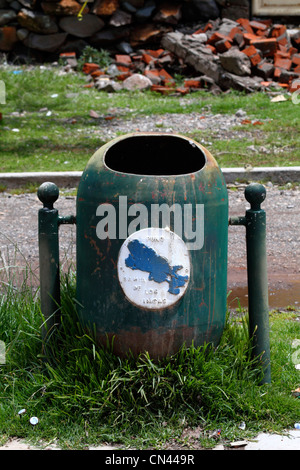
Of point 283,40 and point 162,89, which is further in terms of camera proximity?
point 283,40

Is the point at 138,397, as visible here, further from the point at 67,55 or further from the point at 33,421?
the point at 67,55

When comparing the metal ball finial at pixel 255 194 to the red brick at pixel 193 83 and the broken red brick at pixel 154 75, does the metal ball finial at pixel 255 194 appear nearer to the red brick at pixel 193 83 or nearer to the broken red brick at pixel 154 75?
the red brick at pixel 193 83

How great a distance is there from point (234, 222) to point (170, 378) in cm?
78

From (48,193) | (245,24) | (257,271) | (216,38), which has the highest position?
(48,193)

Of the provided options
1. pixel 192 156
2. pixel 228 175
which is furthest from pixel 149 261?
pixel 228 175

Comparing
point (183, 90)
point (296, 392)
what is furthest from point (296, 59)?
point (296, 392)

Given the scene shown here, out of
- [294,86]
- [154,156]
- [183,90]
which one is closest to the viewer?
[154,156]

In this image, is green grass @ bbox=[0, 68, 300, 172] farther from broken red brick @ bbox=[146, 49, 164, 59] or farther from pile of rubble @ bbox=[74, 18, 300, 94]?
broken red brick @ bbox=[146, 49, 164, 59]

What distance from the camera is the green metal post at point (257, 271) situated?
2.85 metres

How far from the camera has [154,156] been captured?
3223mm

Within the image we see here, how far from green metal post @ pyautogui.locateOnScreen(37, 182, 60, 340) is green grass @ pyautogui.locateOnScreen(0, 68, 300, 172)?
445cm

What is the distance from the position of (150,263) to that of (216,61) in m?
9.11

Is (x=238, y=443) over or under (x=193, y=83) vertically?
over

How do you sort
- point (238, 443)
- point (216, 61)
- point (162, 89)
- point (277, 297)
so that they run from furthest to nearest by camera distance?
1. point (216, 61)
2. point (162, 89)
3. point (277, 297)
4. point (238, 443)
